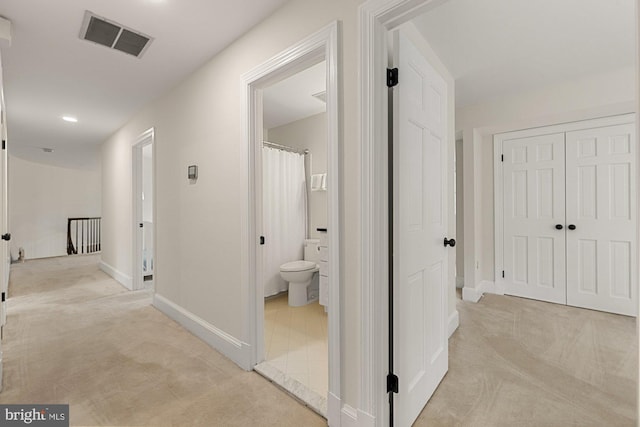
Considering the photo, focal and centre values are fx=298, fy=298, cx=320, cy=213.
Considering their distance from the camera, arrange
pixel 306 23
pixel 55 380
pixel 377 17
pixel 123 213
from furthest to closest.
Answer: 1. pixel 123 213
2. pixel 55 380
3. pixel 306 23
4. pixel 377 17

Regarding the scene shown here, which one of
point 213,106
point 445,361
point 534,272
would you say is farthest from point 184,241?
point 534,272

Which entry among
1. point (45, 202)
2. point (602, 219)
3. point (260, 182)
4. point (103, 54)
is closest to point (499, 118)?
point (602, 219)

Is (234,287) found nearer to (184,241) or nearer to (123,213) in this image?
(184,241)

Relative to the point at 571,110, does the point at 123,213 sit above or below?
below

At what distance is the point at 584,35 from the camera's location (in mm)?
2105

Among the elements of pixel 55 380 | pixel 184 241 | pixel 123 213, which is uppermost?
pixel 123 213

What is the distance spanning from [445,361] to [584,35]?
2468 millimetres

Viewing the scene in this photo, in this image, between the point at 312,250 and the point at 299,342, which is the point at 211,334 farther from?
the point at 312,250

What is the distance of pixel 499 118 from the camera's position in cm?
332

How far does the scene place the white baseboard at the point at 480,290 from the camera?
3.54 metres

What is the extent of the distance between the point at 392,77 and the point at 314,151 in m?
2.65

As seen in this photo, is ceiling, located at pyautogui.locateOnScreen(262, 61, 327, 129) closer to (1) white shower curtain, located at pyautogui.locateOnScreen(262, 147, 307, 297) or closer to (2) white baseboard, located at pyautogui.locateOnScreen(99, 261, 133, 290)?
(1) white shower curtain, located at pyautogui.locateOnScreen(262, 147, 307, 297)

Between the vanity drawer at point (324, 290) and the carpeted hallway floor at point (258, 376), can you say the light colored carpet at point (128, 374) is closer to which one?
the carpeted hallway floor at point (258, 376)
